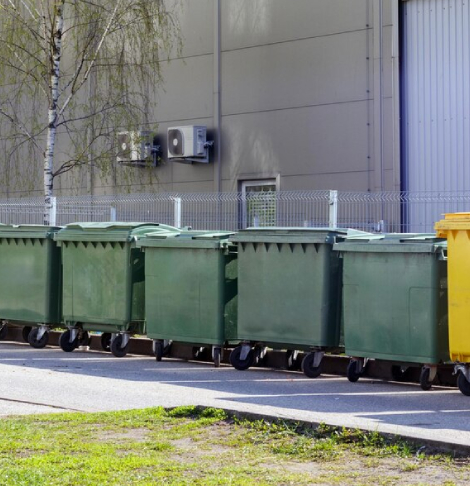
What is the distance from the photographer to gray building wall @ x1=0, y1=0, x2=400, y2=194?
21172 millimetres

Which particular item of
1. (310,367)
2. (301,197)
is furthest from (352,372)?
(301,197)

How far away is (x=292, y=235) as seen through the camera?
12.1m

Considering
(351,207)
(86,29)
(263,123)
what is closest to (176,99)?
(263,123)

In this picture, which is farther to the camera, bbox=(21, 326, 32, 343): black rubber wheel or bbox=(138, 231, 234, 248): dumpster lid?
bbox=(21, 326, 32, 343): black rubber wheel

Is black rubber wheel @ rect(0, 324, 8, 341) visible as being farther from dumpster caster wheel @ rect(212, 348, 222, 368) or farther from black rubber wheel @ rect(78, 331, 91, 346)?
dumpster caster wheel @ rect(212, 348, 222, 368)

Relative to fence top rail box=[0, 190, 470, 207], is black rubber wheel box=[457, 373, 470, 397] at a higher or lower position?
lower

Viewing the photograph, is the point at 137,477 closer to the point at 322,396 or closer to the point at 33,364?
the point at 322,396

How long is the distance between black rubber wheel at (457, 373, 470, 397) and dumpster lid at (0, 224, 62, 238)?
6.46 meters

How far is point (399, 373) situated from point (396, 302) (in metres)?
0.86

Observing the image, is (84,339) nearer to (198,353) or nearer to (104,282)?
(104,282)

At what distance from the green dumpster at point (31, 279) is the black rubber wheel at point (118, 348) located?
1209 millimetres

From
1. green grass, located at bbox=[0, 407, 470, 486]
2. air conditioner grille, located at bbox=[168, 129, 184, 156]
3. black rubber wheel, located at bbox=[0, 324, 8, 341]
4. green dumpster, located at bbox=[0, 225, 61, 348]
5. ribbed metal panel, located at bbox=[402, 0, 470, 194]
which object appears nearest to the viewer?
green grass, located at bbox=[0, 407, 470, 486]

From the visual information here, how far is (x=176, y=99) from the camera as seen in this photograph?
24844mm

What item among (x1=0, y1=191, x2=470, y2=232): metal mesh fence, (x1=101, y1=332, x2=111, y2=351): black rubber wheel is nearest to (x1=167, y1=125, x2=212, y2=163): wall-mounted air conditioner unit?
(x1=0, y1=191, x2=470, y2=232): metal mesh fence
